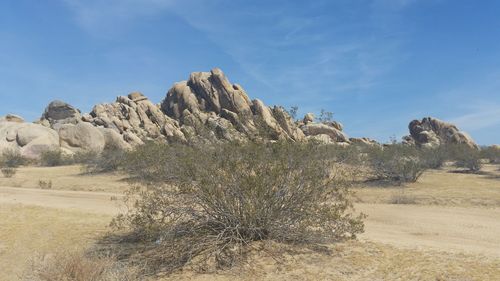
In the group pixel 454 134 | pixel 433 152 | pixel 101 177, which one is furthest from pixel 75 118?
pixel 454 134

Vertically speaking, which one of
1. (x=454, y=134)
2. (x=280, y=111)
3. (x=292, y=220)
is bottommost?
(x=292, y=220)

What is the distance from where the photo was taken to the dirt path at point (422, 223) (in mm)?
13819

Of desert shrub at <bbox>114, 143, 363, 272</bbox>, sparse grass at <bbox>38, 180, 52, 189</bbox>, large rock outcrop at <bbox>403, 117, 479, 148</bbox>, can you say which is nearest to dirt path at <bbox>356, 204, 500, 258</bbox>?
desert shrub at <bbox>114, 143, 363, 272</bbox>

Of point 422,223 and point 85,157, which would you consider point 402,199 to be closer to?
point 422,223

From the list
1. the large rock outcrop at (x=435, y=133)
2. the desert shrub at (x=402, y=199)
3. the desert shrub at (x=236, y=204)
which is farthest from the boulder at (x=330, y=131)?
the desert shrub at (x=236, y=204)

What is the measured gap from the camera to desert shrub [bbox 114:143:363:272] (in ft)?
38.7

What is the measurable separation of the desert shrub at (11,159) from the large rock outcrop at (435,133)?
57.5m

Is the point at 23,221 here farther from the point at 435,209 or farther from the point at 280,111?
the point at 435,209

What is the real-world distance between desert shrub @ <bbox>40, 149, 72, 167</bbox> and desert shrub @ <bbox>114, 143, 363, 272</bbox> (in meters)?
43.2

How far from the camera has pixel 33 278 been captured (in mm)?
10211

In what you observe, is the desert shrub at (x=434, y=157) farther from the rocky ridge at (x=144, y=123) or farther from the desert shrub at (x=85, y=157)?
the desert shrub at (x=85, y=157)

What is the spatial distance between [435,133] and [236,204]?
8229cm

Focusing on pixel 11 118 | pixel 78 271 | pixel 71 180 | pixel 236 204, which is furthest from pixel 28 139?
pixel 78 271

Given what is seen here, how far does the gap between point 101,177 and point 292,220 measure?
97.6ft
